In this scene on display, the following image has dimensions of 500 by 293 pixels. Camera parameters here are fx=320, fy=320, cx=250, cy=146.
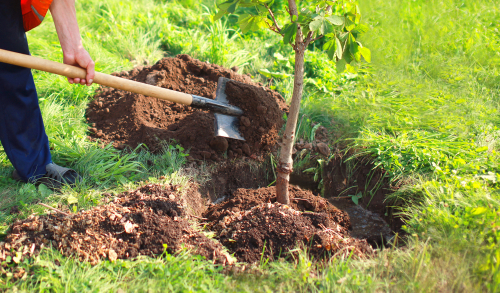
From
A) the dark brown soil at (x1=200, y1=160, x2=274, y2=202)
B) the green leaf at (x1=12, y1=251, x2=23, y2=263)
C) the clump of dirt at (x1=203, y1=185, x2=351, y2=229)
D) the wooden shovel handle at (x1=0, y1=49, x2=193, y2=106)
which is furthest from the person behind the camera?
the dark brown soil at (x1=200, y1=160, x2=274, y2=202)

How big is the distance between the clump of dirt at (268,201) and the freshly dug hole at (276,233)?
0.04 feet

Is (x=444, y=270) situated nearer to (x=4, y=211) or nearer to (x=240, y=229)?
(x=240, y=229)

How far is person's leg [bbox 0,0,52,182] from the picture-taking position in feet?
6.89

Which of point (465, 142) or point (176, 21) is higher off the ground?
point (176, 21)

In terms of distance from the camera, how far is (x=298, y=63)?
6.93ft

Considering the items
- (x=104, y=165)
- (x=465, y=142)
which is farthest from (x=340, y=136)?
(x=104, y=165)

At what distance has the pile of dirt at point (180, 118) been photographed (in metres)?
2.89

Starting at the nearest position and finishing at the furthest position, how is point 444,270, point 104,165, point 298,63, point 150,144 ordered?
point 444,270 < point 298,63 < point 104,165 < point 150,144

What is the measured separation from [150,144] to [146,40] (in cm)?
216

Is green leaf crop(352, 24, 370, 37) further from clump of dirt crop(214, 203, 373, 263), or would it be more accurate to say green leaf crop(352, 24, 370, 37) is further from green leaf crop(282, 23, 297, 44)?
clump of dirt crop(214, 203, 373, 263)

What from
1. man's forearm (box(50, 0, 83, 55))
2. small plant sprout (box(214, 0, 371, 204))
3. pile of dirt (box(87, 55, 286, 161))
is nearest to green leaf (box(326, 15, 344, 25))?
small plant sprout (box(214, 0, 371, 204))

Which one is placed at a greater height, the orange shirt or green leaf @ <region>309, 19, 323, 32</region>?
the orange shirt

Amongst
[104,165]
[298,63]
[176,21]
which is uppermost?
[176,21]

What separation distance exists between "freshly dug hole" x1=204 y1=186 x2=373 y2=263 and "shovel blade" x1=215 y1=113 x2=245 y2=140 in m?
0.62
